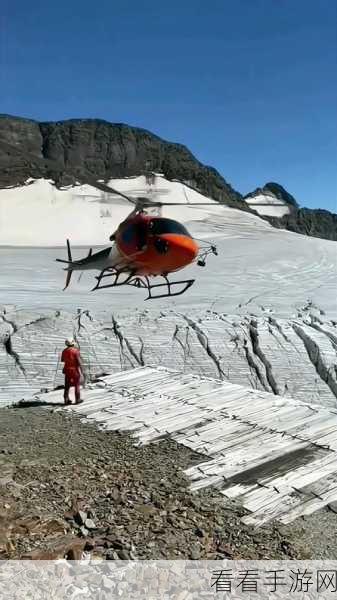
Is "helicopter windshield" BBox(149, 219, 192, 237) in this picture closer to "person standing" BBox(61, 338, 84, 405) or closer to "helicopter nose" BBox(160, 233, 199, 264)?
"helicopter nose" BBox(160, 233, 199, 264)

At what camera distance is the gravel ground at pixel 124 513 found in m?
4.94

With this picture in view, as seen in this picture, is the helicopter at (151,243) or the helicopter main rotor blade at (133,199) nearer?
the helicopter main rotor blade at (133,199)

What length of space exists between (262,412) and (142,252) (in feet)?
13.2

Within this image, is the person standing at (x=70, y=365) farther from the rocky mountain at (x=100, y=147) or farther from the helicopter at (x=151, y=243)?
the rocky mountain at (x=100, y=147)

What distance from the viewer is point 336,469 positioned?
6.74 metres

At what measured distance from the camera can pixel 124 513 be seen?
5.62m

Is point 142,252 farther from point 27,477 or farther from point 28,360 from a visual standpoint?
point 28,360

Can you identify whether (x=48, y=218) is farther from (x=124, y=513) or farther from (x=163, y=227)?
(x=124, y=513)

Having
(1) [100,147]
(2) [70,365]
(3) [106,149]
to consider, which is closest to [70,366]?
A: (2) [70,365]

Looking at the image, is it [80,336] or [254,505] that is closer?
[254,505]

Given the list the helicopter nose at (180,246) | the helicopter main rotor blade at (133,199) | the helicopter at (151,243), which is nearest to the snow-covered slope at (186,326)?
the helicopter main rotor blade at (133,199)

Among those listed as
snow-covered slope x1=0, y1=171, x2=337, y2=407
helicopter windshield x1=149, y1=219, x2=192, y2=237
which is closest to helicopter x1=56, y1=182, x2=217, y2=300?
helicopter windshield x1=149, y1=219, x2=192, y2=237

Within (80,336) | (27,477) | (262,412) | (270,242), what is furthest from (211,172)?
(27,477)

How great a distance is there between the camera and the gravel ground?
4938 mm
